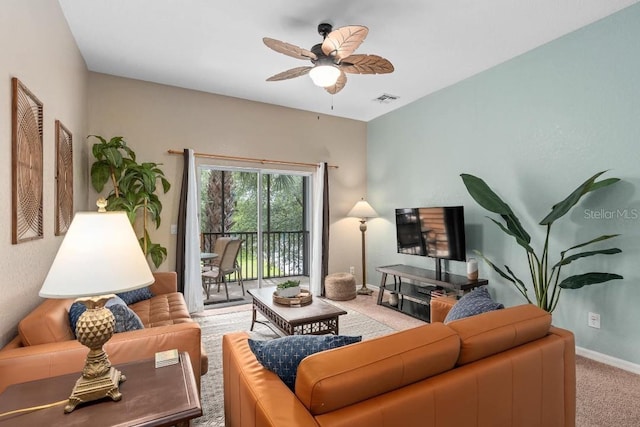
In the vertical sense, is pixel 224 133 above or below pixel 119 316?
above

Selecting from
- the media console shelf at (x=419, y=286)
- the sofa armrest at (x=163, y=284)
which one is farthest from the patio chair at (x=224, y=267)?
the media console shelf at (x=419, y=286)

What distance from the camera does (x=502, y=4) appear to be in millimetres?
2525

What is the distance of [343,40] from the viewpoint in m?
2.35

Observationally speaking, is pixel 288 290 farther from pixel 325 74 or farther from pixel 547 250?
pixel 547 250

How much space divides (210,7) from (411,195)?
134 inches


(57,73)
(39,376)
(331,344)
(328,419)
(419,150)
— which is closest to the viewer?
(328,419)

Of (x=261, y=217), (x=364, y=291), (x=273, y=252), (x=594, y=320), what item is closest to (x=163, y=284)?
(x=261, y=217)

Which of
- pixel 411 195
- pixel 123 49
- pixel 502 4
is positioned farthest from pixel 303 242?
pixel 502 4

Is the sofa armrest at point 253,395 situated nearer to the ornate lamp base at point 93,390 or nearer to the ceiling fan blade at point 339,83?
the ornate lamp base at point 93,390

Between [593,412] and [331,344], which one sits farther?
[593,412]

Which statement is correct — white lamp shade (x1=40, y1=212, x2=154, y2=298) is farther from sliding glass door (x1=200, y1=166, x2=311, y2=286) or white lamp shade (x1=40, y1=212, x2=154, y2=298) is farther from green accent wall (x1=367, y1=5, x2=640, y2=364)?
green accent wall (x1=367, y1=5, x2=640, y2=364)

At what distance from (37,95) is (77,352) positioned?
5.11 ft

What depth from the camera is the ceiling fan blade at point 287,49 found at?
2.33 m

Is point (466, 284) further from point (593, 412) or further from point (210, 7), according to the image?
point (210, 7)
